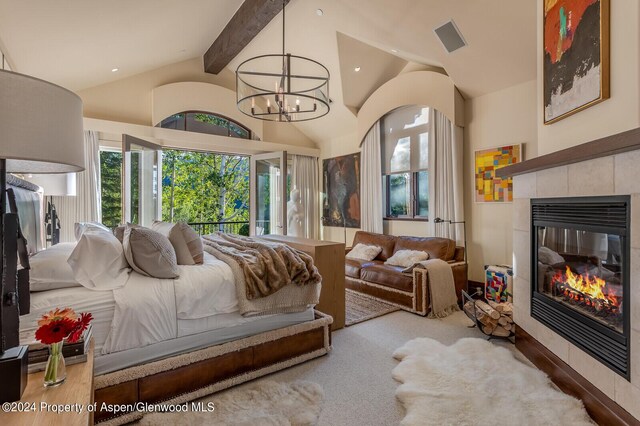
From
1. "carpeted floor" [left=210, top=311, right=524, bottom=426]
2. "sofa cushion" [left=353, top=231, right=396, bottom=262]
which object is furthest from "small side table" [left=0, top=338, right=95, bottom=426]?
"sofa cushion" [left=353, top=231, right=396, bottom=262]

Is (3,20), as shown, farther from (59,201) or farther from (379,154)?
(379,154)

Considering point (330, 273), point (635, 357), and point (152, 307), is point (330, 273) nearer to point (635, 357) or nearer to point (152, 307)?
point (152, 307)

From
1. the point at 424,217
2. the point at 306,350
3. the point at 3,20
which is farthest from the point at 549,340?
the point at 3,20

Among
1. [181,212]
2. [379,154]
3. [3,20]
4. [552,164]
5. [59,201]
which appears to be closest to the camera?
[552,164]

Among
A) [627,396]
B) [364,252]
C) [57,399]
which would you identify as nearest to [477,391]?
[627,396]

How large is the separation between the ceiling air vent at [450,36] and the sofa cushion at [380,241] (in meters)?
2.58

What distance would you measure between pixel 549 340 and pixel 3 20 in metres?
4.69

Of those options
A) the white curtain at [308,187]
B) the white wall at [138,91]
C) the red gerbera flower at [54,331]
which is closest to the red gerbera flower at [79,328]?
the red gerbera flower at [54,331]

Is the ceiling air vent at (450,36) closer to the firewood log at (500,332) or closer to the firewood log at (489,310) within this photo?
the firewood log at (489,310)

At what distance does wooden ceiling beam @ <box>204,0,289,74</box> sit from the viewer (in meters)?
3.95

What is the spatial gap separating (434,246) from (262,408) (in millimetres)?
2978

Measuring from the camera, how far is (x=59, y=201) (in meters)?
4.45

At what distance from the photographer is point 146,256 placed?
2.05 meters

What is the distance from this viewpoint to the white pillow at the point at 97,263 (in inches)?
73.0
